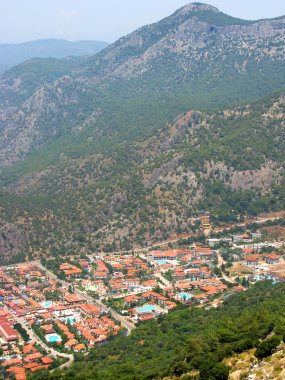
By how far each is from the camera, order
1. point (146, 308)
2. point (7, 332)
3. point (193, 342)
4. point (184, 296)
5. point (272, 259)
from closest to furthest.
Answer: point (193, 342) < point (7, 332) < point (146, 308) < point (184, 296) < point (272, 259)

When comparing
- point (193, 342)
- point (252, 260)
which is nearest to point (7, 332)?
point (193, 342)

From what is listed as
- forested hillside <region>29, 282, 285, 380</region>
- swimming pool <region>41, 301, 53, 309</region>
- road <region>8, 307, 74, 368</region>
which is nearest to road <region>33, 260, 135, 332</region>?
forested hillside <region>29, 282, 285, 380</region>

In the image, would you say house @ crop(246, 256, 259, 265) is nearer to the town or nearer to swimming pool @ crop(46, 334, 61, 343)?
the town

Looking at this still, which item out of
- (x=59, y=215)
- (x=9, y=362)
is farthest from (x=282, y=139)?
(x=9, y=362)

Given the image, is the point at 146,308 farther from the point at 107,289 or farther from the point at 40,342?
the point at 40,342

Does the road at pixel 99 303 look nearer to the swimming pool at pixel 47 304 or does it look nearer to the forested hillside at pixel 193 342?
the forested hillside at pixel 193 342

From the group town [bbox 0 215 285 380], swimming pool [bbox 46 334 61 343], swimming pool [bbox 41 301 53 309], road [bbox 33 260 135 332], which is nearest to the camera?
town [bbox 0 215 285 380]
